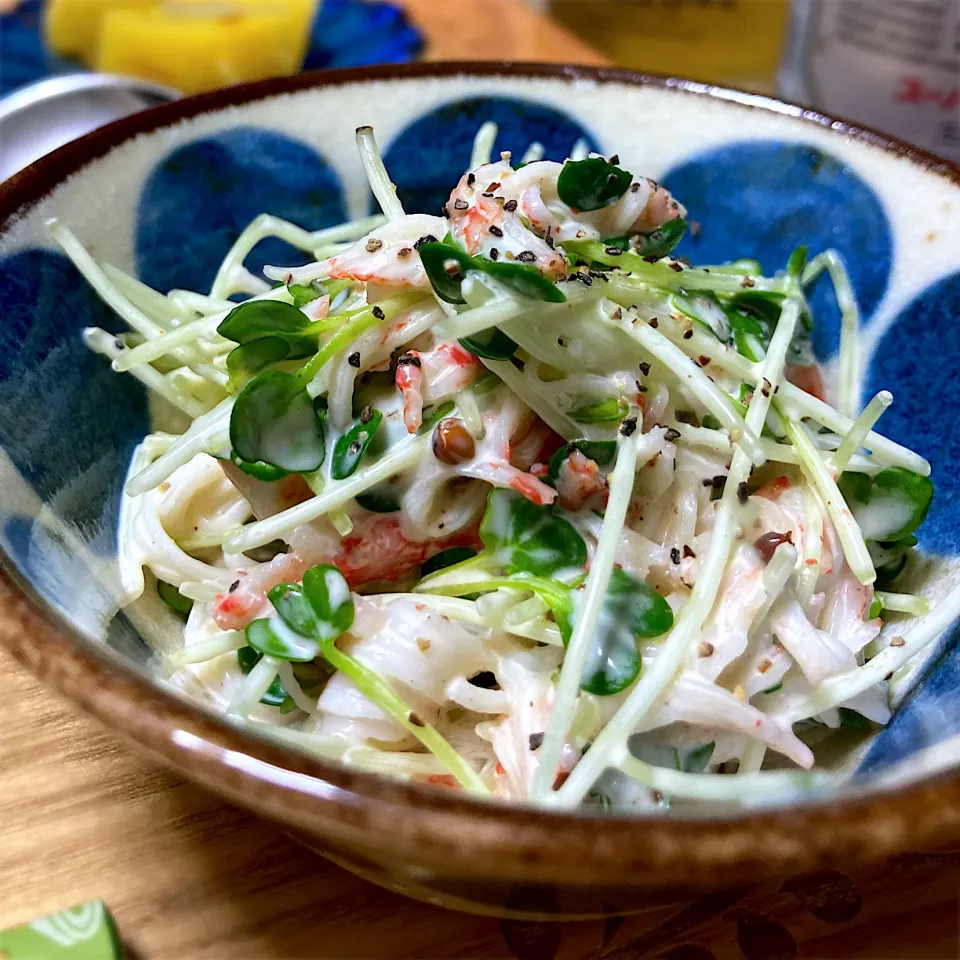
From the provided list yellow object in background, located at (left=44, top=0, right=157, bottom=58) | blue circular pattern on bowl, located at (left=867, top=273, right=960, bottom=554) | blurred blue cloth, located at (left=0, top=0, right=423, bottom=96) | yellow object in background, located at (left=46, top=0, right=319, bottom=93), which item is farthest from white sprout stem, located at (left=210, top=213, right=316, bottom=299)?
yellow object in background, located at (left=44, top=0, right=157, bottom=58)

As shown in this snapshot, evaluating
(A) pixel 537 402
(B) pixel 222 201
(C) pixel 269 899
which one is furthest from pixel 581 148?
(C) pixel 269 899

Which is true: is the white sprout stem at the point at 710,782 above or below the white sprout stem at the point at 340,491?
below

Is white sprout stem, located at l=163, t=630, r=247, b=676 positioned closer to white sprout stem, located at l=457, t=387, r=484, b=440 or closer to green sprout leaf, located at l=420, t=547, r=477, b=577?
green sprout leaf, located at l=420, t=547, r=477, b=577

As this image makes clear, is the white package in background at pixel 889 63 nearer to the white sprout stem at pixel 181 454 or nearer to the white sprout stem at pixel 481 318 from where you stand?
the white sprout stem at pixel 481 318

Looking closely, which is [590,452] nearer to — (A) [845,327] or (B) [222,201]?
(A) [845,327]

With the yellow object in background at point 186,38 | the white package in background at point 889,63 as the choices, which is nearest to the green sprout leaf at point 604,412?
the white package in background at point 889,63
